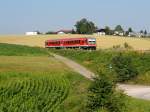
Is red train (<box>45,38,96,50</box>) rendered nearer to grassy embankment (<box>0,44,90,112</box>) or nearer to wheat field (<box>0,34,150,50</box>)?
wheat field (<box>0,34,150,50</box>)

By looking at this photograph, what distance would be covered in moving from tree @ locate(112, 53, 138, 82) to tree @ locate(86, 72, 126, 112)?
26855mm

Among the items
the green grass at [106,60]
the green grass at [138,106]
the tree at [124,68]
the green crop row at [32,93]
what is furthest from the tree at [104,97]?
the tree at [124,68]

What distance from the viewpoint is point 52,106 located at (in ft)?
119

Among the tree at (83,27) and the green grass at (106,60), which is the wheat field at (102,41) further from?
the tree at (83,27)

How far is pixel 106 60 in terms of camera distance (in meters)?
70.6

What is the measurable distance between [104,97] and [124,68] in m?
29.0

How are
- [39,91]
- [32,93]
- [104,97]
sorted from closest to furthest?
[104,97], [32,93], [39,91]

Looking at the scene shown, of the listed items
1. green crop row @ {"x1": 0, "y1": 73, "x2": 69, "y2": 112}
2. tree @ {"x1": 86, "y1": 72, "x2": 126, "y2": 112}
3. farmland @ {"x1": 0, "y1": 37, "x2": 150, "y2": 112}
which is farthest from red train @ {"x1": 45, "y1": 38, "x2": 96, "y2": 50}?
tree @ {"x1": 86, "y1": 72, "x2": 126, "y2": 112}

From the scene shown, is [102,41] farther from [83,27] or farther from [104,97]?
[104,97]

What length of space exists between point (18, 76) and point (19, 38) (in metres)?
85.8

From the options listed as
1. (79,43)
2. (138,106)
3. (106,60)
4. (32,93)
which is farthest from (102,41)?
(138,106)

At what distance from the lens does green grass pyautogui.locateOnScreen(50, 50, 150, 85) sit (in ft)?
194

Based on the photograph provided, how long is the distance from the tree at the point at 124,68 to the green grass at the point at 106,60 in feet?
2.29

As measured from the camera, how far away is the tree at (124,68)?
57.9 metres
